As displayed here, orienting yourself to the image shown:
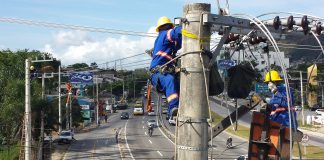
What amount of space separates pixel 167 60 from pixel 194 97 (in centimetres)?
130

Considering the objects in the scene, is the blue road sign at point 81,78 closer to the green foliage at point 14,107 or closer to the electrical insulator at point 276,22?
the green foliage at point 14,107

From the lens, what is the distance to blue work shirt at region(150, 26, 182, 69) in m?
6.13

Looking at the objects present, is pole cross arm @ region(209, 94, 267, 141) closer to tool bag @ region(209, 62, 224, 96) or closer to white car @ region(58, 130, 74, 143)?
tool bag @ region(209, 62, 224, 96)

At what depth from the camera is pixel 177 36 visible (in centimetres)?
589

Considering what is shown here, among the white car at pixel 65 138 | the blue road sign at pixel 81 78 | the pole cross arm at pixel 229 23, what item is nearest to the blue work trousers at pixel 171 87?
the pole cross arm at pixel 229 23

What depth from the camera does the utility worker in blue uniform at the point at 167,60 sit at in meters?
5.86

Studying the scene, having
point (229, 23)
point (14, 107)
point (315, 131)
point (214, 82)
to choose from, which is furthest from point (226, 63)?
point (315, 131)

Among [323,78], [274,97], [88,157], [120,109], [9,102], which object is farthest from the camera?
[120,109]

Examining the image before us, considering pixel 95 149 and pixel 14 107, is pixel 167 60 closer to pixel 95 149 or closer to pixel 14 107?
pixel 14 107

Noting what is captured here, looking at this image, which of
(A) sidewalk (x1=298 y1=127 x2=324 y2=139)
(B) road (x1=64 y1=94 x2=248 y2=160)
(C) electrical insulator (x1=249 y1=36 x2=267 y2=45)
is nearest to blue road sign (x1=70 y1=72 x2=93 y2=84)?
(B) road (x1=64 y1=94 x2=248 y2=160)

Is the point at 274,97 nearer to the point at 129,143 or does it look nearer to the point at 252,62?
the point at 252,62

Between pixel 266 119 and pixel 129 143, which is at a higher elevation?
pixel 266 119

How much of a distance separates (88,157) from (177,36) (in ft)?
105

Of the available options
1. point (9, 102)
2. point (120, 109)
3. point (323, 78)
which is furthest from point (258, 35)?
point (120, 109)
